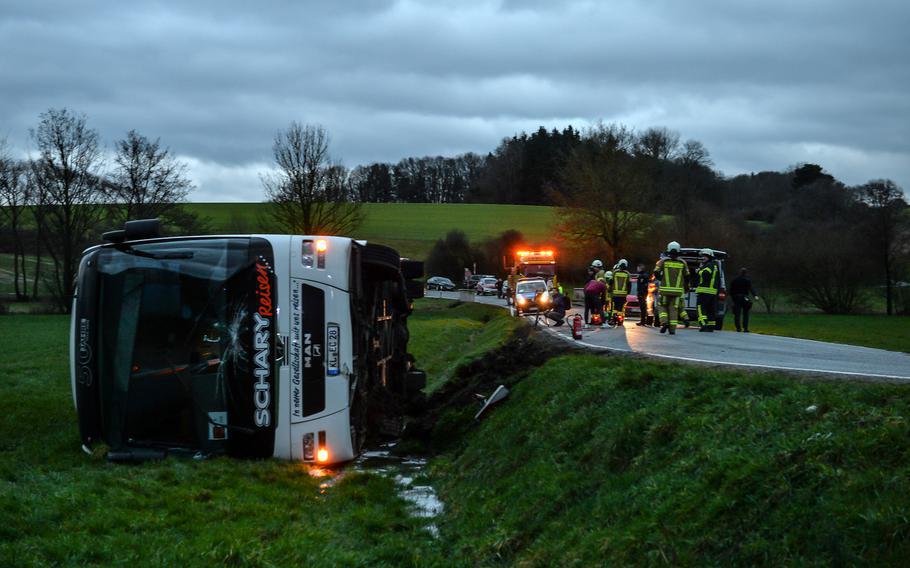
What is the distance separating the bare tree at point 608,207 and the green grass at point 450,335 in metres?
9.06

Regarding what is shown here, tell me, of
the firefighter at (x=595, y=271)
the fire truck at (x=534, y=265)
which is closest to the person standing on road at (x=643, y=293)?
the firefighter at (x=595, y=271)

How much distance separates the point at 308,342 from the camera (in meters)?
10.3

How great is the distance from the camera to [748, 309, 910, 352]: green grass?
2683cm

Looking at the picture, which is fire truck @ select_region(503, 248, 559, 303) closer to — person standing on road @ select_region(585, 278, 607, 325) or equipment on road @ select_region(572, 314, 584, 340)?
person standing on road @ select_region(585, 278, 607, 325)

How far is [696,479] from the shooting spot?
6.29 m

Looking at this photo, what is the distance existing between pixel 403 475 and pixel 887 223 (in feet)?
163

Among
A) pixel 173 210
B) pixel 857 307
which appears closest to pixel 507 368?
pixel 857 307

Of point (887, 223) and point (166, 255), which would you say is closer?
point (166, 255)

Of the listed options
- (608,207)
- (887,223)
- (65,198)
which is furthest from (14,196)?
(887,223)

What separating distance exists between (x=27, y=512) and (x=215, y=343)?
3301 millimetres

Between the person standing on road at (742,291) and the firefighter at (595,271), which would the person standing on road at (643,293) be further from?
the person standing on road at (742,291)

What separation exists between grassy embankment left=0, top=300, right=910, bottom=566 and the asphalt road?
1818mm

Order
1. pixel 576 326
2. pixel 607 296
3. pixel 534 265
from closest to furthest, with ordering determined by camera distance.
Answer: pixel 576 326 → pixel 607 296 → pixel 534 265

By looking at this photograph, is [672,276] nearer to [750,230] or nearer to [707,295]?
[707,295]
